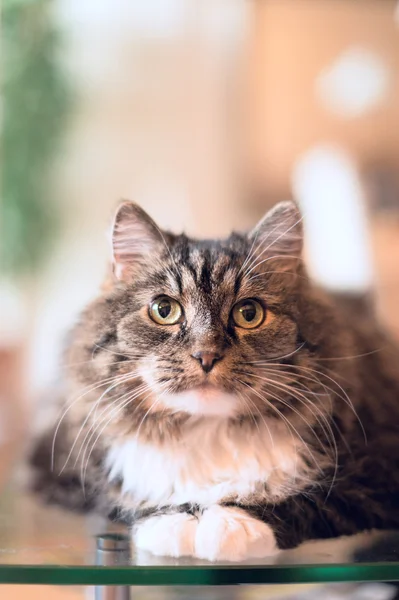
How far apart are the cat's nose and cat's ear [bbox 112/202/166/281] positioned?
0.63 feet

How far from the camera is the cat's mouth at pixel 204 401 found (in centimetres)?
80

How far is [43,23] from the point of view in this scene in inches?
73.8

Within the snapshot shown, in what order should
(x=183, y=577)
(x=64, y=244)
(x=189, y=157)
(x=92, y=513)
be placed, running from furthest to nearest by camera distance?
(x=189, y=157), (x=64, y=244), (x=92, y=513), (x=183, y=577)

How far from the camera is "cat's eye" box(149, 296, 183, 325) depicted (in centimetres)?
84

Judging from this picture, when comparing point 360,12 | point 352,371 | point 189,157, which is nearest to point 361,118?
point 360,12

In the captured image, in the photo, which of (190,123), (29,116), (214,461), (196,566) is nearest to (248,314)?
(214,461)

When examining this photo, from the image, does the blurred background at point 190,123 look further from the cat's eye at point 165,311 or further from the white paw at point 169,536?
the white paw at point 169,536

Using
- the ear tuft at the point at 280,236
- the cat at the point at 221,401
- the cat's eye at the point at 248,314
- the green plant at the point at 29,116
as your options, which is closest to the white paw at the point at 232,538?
the cat at the point at 221,401

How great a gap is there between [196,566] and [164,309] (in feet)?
1.10

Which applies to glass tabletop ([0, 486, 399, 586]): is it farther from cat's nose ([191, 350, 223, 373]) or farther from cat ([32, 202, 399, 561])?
cat's nose ([191, 350, 223, 373])

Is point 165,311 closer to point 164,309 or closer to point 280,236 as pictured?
point 164,309

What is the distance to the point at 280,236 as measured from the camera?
909 mm

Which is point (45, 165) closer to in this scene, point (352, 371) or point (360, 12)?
point (360, 12)

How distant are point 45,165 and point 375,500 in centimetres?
142
